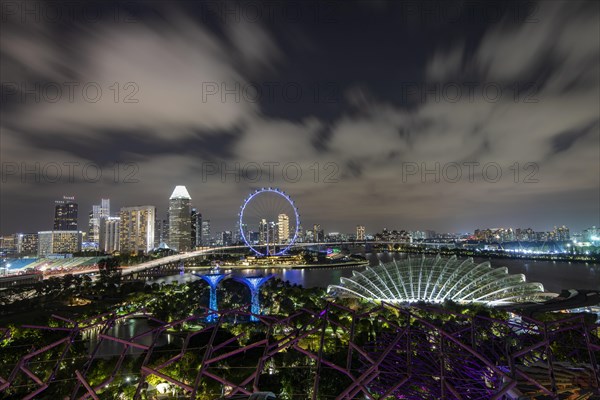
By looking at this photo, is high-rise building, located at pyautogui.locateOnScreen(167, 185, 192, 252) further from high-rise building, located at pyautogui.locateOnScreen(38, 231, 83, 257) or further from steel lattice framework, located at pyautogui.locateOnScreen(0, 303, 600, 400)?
steel lattice framework, located at pyautogui.locateOnScreen(0, 303, 600, 400)

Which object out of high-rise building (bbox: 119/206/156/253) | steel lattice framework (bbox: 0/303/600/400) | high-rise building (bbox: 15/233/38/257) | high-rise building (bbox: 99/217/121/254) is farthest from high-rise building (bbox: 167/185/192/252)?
steel lattice framework (bbox: 0/303/600/400)

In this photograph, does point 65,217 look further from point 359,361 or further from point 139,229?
point 359,361

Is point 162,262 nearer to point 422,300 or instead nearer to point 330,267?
point 330,267

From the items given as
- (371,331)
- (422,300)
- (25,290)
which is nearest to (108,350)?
(371,331)

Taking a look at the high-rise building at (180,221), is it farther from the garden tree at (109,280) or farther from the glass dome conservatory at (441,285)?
the glass dome conservatory at (441,285)

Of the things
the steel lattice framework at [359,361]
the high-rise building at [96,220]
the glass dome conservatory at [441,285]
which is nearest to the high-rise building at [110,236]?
the high-rise building at [96,220]
